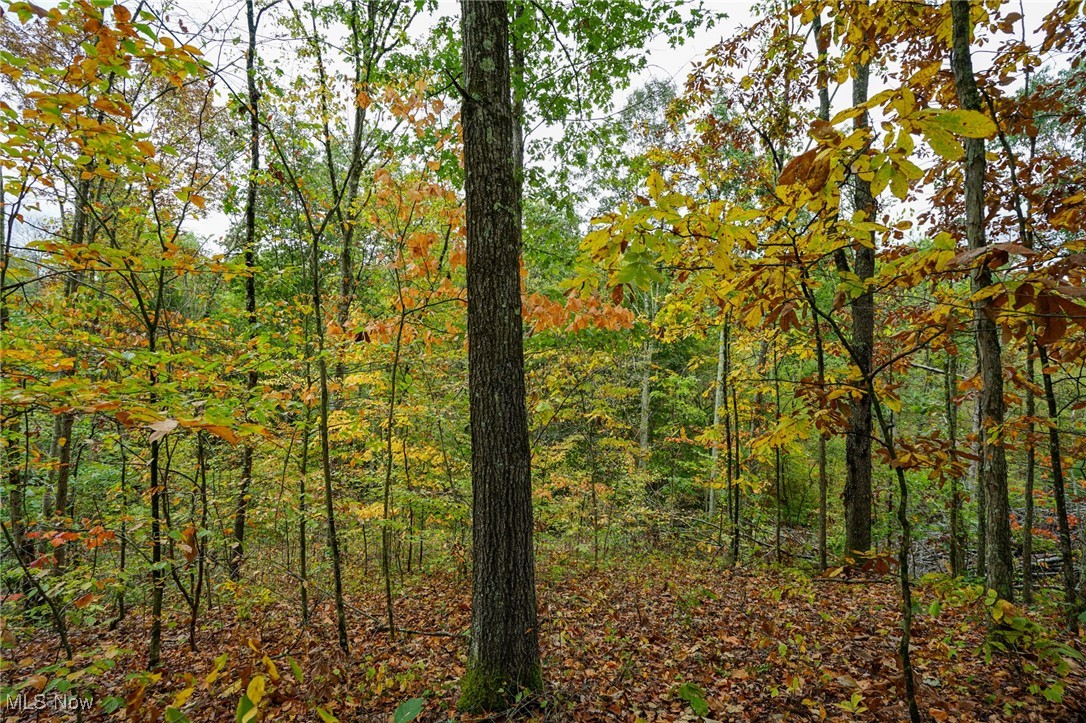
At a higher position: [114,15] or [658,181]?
[114,15]

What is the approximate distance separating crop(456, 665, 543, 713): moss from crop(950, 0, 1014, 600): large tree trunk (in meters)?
3.01

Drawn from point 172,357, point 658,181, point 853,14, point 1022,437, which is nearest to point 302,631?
point 172,357

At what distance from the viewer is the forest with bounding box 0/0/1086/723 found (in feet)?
6.86

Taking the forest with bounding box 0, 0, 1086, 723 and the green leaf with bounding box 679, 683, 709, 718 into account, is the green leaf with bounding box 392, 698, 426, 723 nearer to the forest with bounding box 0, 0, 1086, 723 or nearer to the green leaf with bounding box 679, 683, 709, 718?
the forest with bounding box 0, 0, 1086, 723

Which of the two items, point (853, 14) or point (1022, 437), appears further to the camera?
point (1022, 437)

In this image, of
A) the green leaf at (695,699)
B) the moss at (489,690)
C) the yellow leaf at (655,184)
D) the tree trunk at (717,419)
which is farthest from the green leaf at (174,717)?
the tree trunk at (717,419)

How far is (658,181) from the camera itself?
6.27 feet

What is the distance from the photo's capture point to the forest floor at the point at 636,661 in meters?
2.96

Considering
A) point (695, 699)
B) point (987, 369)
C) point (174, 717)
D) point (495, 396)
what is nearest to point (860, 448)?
point (987, 369)

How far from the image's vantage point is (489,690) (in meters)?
3.04

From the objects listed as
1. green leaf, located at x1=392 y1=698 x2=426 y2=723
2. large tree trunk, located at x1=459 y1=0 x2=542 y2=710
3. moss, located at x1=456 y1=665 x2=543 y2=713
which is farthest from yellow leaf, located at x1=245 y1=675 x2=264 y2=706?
moss, located at x1=456 y1=665 x2=543 y2=713

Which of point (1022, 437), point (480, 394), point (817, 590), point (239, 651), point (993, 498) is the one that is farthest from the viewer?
point (817, 590)

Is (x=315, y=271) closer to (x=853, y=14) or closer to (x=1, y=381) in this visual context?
(x=1, y=381)

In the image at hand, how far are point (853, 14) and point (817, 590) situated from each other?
6049mm
